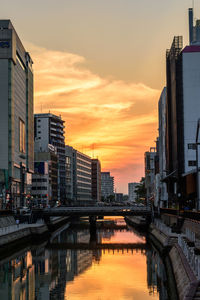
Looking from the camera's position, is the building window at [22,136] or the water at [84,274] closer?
the water at [84,274]

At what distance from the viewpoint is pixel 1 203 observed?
158375 millimetres

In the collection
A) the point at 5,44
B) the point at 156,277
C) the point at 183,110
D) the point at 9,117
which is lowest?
the point at 156,277

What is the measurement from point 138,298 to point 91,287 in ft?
22.5

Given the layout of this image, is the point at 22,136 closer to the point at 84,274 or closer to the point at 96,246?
the point at 96,246

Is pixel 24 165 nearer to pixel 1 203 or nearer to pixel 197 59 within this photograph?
pixel 1 203

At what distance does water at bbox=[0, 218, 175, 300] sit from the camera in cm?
4725

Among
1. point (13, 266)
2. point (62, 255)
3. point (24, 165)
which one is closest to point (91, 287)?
point (13, 266)

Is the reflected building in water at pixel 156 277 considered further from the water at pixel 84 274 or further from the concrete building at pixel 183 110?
the concrete building at pixel 183 110

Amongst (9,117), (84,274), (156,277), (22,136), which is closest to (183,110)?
(9,117)

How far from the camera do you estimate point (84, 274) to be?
59219mm

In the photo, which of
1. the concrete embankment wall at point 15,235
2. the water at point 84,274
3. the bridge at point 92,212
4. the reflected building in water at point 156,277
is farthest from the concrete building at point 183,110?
the reflected building in water at point 156,277

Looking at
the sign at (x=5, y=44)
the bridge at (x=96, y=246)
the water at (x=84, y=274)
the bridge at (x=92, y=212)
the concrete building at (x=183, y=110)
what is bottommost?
the bridge at (x=96, y=246)

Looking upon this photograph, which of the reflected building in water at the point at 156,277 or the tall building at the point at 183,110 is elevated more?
the tall building at the point at 183,110

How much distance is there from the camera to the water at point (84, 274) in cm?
4725
